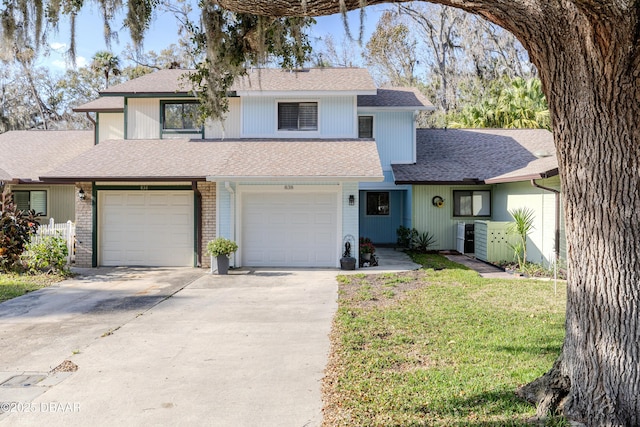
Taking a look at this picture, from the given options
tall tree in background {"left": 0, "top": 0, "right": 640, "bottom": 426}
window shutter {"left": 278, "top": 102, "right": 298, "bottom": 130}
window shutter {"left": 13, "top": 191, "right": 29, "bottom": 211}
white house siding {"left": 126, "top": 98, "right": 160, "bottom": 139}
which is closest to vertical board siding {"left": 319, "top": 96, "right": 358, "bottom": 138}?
window shutter {"left": 278, "top": 102, "right": 298, "bottom": 130}

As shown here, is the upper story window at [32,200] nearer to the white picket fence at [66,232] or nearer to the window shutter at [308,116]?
the white picket fence at [66,232]

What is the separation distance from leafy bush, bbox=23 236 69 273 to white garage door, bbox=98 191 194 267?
1.53 meters

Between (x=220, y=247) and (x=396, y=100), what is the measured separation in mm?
9048

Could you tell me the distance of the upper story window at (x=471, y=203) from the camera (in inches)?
603

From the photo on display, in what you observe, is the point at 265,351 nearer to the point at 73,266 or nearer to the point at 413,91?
the point at 73,266

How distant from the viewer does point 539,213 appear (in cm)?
1146

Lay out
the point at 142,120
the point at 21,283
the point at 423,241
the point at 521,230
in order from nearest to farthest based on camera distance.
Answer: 1. the point at 21,283
2. the point at 521,230
3. the point at 142,120
4. the point at 423,241

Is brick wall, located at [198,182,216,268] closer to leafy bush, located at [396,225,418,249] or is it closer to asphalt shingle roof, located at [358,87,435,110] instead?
asphalt shingle roof, located at [358,87,435,110]

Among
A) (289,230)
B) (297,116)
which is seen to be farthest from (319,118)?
(289,230)

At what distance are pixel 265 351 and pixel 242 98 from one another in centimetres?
1014

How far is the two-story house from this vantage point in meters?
11.6

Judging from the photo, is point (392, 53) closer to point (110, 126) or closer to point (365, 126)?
point (365, 126)

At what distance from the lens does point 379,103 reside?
1573 cm

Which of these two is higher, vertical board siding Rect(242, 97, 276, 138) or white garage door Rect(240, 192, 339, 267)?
vertical board siding Rect(242, 97, 276, 138)
